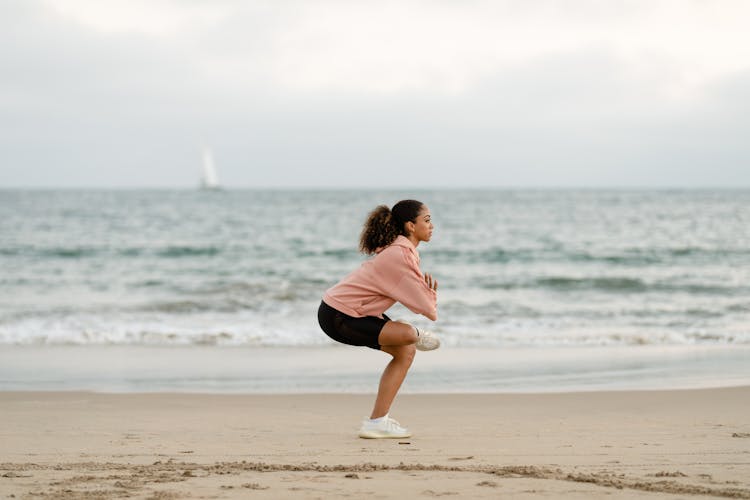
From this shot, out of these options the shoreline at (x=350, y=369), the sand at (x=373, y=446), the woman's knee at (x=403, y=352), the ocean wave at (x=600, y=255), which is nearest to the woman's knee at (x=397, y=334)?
the woman's knee at (x=403, y=352)

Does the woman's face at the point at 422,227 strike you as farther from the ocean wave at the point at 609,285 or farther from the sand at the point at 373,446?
the ocean wave at the point at 609,285

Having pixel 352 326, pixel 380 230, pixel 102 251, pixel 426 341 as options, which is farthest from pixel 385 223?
pixel 102 251

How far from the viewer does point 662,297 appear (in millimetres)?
16422

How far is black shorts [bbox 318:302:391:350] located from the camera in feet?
17.2

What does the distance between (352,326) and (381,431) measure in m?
0.72

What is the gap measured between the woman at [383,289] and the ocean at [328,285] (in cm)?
240

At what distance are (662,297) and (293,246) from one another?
589 inches

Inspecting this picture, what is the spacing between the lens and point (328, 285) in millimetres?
18828

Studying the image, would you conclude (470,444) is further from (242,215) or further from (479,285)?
(242,215)

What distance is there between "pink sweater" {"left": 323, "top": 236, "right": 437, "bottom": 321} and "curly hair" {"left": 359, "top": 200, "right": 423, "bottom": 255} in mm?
54

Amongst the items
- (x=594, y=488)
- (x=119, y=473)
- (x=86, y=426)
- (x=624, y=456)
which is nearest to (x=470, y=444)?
(x=624, y=456)

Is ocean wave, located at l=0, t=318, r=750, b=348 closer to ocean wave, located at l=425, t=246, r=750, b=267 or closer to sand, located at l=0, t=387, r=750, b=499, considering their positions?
sand, located at l=0, t=387, r=750, b=499

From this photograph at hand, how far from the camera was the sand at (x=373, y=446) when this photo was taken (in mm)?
3943

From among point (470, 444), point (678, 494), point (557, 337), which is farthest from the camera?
point (557, 337)
